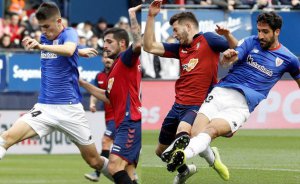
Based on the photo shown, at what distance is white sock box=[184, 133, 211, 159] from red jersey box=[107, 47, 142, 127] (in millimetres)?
699

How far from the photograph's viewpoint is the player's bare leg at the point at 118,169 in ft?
28.8

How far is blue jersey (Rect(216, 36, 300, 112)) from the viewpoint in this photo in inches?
359

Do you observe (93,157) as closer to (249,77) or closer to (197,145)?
(197,145)

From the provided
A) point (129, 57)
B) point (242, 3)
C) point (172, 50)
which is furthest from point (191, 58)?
point (242, 3)

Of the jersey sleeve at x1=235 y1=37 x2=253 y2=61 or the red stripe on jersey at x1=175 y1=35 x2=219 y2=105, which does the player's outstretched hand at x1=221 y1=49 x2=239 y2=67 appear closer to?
the jersey sleeve at x1=235 y1=37 x2=253 y2=61

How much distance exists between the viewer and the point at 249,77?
913cm

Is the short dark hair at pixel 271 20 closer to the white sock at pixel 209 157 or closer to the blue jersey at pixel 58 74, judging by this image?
the white sock at pixel 209 157

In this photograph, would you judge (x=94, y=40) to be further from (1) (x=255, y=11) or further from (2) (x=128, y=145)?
(2) (x=128, y=145)

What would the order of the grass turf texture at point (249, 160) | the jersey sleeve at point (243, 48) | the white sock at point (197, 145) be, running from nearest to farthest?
the white sock at point (197, 145), the jersey sleeve at point (243, 48), the grass turf texture at point (249, 160)

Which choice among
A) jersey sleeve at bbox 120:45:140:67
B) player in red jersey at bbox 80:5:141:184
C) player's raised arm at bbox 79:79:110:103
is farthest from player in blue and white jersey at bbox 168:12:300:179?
player's raised arm at bbox 79:79:110:103

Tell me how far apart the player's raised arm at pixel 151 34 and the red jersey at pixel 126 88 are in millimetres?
463

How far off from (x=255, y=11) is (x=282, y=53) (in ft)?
21.4

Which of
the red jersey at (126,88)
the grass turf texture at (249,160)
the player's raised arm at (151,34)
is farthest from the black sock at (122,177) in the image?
the grass turf texture at (249,160)

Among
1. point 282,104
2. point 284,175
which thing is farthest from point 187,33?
point 282,104
